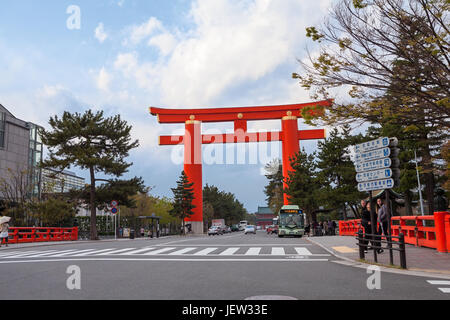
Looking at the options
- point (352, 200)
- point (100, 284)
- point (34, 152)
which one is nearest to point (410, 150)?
point (352, 200)

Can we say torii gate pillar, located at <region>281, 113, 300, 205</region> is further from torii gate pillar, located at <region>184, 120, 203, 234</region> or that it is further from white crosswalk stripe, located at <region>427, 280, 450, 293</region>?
white crosswalk stripe, located at <region>427, 280, 450, 293</region>

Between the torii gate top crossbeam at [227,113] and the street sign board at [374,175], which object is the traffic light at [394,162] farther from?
the torii gate top crossbeam at [227,113]

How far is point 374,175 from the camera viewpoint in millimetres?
11352

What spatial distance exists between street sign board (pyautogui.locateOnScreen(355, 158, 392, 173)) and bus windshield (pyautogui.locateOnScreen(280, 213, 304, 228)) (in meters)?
25.2

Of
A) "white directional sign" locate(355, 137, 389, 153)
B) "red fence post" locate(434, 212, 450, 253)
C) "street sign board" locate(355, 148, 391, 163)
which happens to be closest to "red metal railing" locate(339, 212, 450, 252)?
Result: "red fence post" locate(434, 212, 450, 253)

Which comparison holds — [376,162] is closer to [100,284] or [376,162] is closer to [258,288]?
[258,288]

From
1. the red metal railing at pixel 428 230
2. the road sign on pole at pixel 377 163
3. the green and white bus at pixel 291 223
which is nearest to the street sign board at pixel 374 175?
the road sign on pole at pixel 377 163

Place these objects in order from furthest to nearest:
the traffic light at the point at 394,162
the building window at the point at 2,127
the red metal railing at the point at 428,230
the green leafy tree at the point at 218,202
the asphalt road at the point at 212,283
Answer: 1. the green leafy tree at the point at 218,202
2. the building window at the point at 2,127
3. the red metal railing at the point at 428,230
4. the traffic light at the point at 394,162
5. the asphalt road at the point at 212,283

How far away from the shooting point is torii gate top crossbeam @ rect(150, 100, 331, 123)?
4494 cm

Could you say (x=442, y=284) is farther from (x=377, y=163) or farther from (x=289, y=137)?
(x=289, y=137)

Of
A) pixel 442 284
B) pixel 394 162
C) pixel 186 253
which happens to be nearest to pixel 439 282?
pixel 442 284

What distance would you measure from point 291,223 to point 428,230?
73.8 ft

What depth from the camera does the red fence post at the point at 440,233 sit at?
12898 millimetres

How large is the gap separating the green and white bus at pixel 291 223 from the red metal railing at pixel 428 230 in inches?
660
